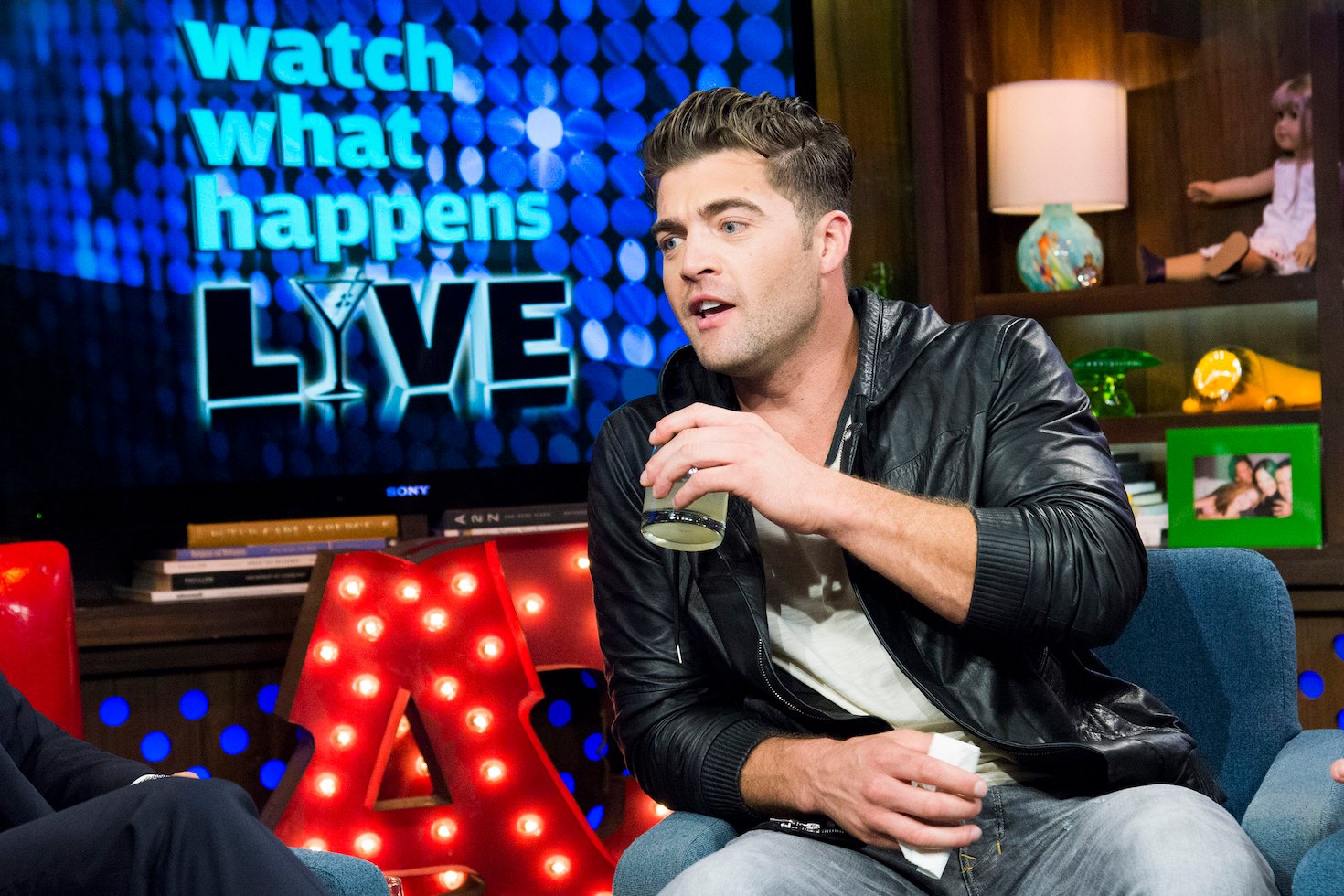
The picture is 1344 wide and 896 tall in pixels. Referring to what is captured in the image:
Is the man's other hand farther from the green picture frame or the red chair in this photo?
the green picture frame

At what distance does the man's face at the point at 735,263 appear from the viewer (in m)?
1.86

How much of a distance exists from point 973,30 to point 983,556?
2304 mm

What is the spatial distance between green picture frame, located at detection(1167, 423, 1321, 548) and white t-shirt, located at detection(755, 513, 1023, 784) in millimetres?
1750

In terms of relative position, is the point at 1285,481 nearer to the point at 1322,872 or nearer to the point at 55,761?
the point at 1322,872

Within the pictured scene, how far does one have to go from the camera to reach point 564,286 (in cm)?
327

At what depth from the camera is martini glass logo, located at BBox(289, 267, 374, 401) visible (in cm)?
314

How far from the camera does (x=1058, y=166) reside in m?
3.43

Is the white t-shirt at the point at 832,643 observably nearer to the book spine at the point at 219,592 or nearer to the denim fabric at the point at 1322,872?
the denim fabric at the point at 1322,872

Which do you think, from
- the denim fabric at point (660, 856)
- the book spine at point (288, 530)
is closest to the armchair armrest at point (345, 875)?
the denim fabric at point (660, 856)

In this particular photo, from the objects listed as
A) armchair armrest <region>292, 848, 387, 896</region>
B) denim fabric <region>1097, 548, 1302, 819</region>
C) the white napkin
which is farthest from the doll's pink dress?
armchair armrest <region>292, 848, 387, 896</region>

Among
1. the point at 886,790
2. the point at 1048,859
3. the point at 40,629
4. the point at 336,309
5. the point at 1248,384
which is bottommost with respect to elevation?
the point at 1048,859

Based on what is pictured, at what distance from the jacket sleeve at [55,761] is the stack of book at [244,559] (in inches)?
34.9

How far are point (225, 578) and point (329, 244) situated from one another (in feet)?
2.51

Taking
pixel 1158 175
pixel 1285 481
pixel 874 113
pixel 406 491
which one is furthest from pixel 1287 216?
pixel 406 491
